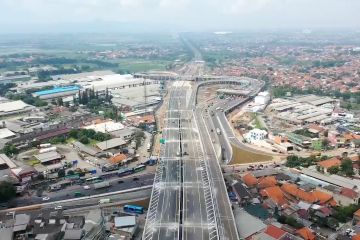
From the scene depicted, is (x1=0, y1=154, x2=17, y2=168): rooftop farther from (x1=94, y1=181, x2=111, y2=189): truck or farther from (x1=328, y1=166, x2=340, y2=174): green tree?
(x1=328, y1=166, x2=340, y2=174): green tree

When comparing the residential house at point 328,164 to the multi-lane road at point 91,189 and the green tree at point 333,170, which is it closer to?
the green tree at point 333,170

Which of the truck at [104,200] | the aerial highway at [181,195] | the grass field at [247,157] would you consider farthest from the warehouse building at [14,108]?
the grass field at [247,157]

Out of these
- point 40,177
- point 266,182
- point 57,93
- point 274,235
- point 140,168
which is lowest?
point 140,168

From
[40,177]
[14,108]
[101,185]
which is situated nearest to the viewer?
[101,185]

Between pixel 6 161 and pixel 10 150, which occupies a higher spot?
pixel 6 161

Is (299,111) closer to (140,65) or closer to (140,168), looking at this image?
(140,168)

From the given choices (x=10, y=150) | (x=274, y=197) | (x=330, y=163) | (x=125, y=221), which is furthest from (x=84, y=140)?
(x=330, y=163)

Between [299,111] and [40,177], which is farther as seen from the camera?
[299,111]
